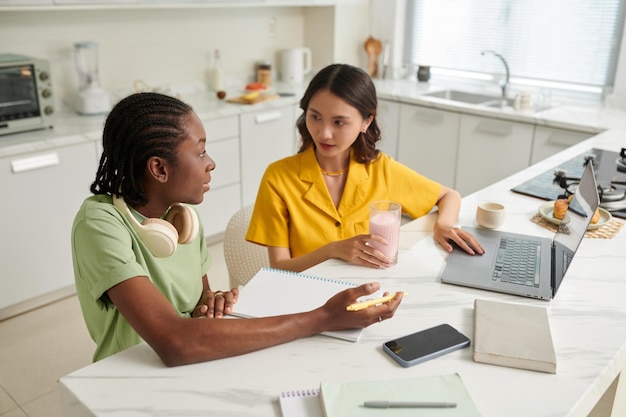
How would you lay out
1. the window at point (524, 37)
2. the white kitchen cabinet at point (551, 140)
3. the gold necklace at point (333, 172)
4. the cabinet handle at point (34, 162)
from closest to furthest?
the gold necklace at point (333, 172)
the cabinet handle at point (34, 162)
the white kitchen cabinet at point (551, 140)
the window at point (524, 37)

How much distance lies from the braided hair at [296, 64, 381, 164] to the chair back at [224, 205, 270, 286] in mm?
325

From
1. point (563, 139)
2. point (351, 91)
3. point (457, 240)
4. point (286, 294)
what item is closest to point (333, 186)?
point (351, 91)

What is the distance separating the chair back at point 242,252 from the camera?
6.49 ft

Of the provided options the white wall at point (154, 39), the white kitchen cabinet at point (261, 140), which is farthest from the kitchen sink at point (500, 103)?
the white wall at point (154, 39)

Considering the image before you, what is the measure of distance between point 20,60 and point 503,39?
301cm

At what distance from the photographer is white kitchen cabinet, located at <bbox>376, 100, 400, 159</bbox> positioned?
3.96m

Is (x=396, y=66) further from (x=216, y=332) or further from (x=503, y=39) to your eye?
(x=216, y=332)

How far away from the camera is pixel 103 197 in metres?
1.31

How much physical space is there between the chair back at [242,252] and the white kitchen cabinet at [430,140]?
6.73ft

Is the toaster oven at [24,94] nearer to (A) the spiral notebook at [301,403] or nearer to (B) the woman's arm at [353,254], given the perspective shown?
(B) the woman's arm at [353,254]

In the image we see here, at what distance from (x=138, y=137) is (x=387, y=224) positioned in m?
0.66

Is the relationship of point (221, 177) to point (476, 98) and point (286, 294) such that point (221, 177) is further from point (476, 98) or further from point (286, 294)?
point (286, 294)

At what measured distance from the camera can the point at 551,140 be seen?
3295 millimetres

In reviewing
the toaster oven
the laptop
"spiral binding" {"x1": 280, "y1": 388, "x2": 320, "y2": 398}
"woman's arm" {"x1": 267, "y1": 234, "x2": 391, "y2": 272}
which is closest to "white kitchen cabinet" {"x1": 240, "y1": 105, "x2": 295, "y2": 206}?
the toaster oven
